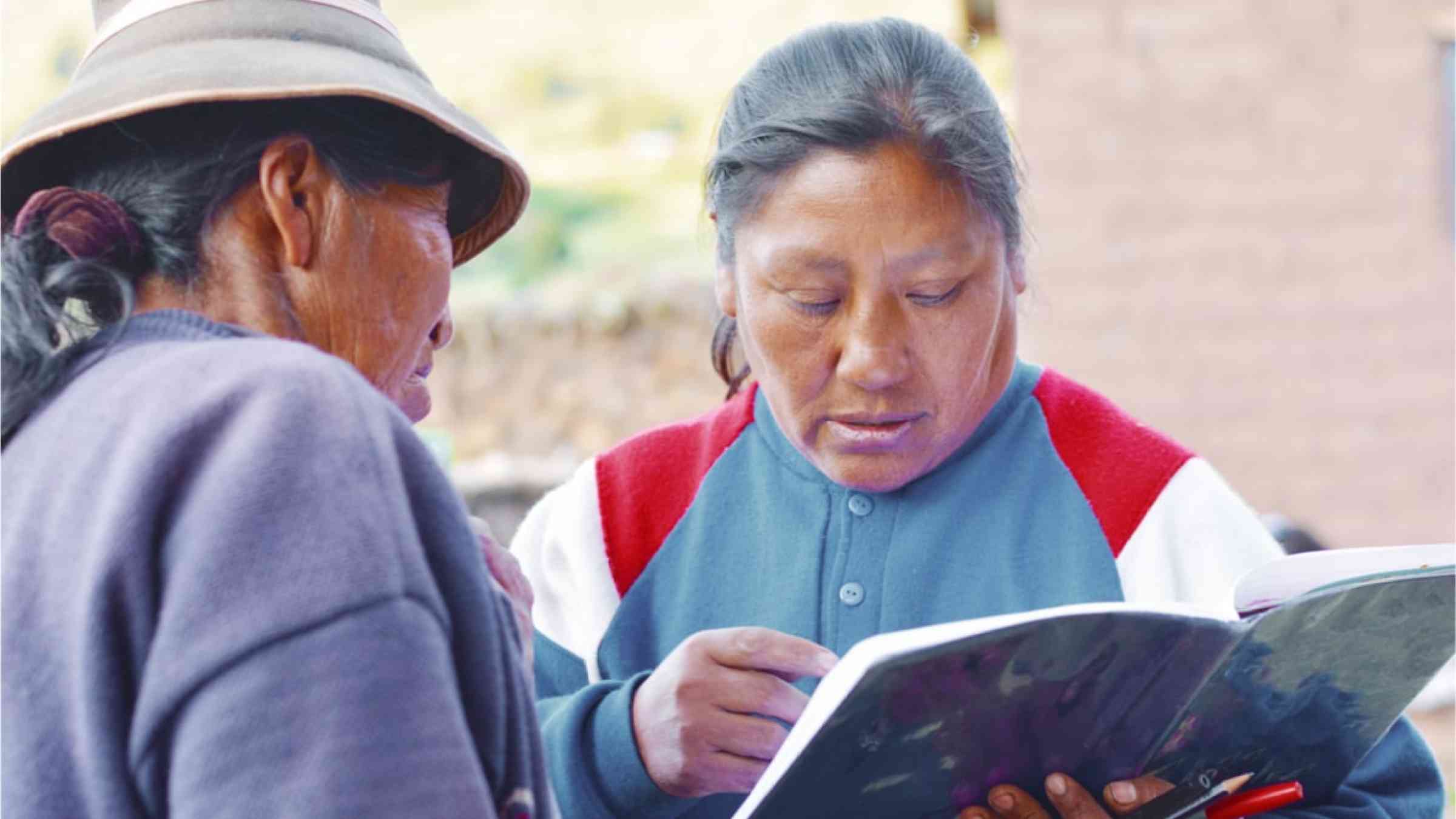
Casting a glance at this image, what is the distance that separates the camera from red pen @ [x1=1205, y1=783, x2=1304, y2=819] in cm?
167

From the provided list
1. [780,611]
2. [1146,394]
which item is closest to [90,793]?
[780,611]

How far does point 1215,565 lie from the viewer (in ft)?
6.18

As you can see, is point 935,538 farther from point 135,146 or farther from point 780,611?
point 135,146

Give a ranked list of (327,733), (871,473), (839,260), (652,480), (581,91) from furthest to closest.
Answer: (581,91) → (652,480) → (871,473) → (839,260) → (327,733)

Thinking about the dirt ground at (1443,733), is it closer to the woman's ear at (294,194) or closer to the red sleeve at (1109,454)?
the red sleeve at (1109,454)

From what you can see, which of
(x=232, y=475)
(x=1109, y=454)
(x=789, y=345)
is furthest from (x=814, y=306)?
(x=232, y=475)

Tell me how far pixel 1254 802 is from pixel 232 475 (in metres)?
1.13

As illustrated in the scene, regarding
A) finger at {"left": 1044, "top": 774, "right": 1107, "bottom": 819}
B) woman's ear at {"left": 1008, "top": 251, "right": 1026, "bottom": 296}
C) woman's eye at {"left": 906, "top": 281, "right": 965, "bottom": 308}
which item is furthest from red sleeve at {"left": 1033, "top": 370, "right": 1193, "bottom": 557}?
finger at {"left": 1044, "top": 774, "right": 1107, "bottom": 819}

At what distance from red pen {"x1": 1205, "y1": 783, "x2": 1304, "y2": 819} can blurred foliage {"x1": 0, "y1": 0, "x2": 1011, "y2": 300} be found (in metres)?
12.9

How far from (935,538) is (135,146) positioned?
3.39 ft

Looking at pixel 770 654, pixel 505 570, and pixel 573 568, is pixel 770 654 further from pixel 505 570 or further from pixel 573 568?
pixel 573 568

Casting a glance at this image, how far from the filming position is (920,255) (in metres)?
1.84

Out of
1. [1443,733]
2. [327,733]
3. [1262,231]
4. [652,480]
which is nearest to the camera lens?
[327,733]

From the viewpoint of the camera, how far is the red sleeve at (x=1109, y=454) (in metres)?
1.92
